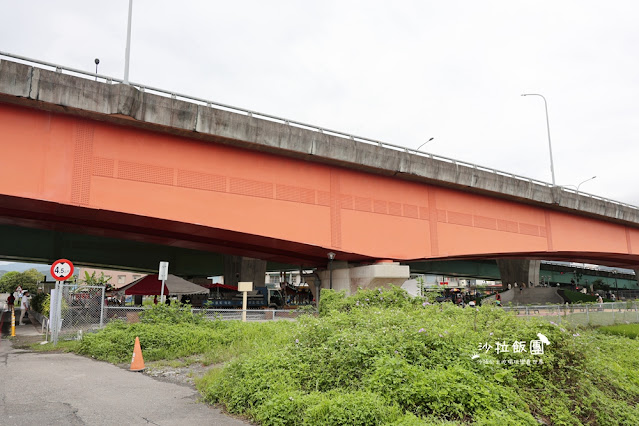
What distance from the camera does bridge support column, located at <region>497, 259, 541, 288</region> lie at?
1927 inches

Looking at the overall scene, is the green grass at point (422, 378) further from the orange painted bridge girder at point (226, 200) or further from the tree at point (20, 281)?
the tree at point (20, 281)

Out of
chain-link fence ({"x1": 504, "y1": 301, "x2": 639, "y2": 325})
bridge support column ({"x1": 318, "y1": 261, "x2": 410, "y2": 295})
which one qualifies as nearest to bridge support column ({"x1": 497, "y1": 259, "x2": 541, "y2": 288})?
chain-link fence ({"x1": 504, "y1": 301, "x2": 639, "y2": 325})

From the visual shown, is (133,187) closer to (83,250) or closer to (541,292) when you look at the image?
(83,250)

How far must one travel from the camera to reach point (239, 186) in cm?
1919

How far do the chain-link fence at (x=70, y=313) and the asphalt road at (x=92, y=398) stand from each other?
3.82m

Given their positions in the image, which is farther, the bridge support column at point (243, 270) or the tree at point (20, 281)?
the tree at point (20, 281)

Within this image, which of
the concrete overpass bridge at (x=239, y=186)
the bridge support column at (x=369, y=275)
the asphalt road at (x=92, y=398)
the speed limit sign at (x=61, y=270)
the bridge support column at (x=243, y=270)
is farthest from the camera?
the bridge support column at (x=243, y=270)

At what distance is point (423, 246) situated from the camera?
2494cm

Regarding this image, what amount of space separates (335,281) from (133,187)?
12.8m

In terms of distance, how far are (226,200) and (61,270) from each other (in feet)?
22.1

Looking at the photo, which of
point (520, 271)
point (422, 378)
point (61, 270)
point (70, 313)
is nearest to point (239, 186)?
point (61, 270)

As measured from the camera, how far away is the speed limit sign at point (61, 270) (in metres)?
14.4

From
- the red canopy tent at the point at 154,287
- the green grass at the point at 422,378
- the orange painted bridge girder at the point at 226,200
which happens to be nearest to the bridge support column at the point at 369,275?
the orange painted bridge girder at the point at 226,200

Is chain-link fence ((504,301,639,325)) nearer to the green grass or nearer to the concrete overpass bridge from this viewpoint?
the concrete overpass bridge
